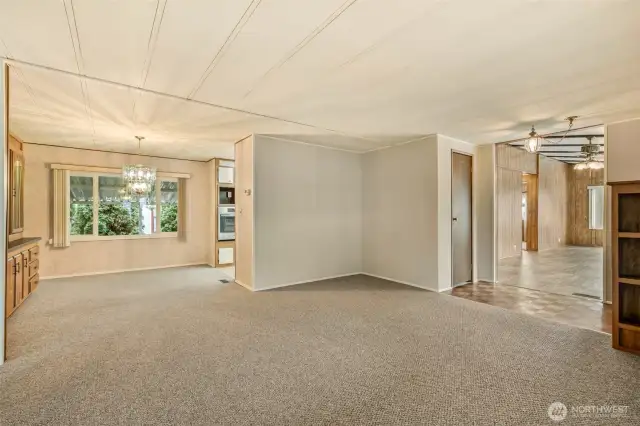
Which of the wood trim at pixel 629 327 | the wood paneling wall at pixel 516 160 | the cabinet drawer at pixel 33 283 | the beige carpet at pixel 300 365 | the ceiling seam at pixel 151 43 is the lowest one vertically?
the beige carpet at pixel 300 365

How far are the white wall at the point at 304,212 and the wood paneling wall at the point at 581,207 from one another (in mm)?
9389

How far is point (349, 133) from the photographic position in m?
4.94

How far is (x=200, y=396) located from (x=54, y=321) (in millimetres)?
2720

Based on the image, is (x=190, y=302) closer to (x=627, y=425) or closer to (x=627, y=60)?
(x=627, y=425)

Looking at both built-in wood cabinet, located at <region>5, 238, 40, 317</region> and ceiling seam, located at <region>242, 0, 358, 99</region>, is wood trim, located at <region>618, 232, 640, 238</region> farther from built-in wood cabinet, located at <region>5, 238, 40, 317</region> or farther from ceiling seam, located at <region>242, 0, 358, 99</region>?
built-in wood cabinet, located at <region>5, 238, 40, 317</region>

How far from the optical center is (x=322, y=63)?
2586 millimetres

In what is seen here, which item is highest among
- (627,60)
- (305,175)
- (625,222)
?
(627,60)

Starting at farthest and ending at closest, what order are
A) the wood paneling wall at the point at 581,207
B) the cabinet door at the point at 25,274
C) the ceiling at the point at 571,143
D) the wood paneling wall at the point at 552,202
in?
the wood paneling wall at the point at 581,207 → the wood paneling wall at the point at 552,202 → the ceiling at the point at 571,143 → the cabinet door at the point at 25,274

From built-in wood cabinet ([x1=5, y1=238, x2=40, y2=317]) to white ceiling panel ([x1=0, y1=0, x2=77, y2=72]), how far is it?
2.51 meters

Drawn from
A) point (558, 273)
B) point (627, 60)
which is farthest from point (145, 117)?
point (558, 273)

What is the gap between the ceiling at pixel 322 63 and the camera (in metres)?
1.95

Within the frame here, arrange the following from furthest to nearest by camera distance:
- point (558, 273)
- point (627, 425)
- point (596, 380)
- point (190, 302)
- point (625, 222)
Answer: point (558, 273)
point (190, 302)
point (625, 222)
point (596, 380)
point (627, 425)

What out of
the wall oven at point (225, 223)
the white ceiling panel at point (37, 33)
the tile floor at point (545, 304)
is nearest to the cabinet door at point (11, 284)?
the white ceiling panel at point (37, 33)

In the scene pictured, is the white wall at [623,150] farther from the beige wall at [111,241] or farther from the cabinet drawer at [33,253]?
the cabinet drawer at [33,253]
